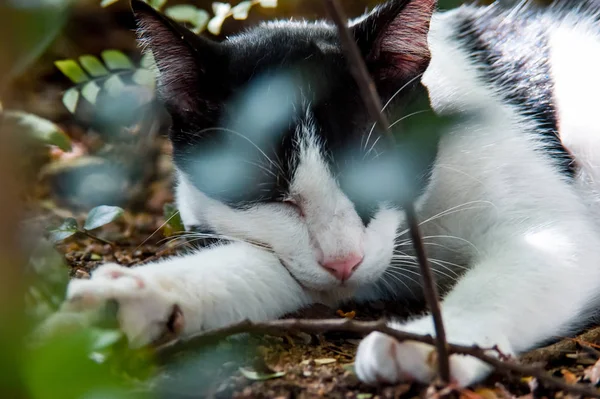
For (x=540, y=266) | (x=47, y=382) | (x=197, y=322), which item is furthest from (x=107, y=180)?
(x=47, y=382)

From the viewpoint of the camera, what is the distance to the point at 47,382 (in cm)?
78

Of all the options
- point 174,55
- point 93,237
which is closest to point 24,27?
point 174,55

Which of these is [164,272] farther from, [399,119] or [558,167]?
[558,167]

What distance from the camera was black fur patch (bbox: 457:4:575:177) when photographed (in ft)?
7.29

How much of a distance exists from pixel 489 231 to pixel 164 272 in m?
0.89

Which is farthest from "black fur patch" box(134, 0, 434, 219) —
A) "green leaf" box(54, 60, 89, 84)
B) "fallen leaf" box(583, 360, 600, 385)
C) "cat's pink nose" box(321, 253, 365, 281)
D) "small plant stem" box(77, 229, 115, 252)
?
"green leaf" box(54, 60, 89, 84)

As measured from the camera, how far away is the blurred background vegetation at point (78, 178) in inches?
31.6

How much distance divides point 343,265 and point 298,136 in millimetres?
349

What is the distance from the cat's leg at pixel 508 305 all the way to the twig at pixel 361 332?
40mm

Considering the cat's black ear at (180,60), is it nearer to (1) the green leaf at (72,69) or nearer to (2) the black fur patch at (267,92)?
(2) the black fur patch at (267,92)

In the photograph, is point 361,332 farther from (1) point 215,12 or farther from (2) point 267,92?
(1) point 215,12

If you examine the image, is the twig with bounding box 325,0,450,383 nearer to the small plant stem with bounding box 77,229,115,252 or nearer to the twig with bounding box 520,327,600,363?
the twig with bounding box 520,327,600,363

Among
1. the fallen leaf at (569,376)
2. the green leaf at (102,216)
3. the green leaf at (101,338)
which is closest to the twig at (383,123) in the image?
the fallen leaf at (569,376)

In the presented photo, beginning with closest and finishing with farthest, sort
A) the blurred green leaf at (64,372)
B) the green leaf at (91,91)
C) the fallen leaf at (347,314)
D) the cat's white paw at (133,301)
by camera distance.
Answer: the blurred green leaf at (64,372)
the cat's white paw at (133,301)
the fallen leaf at (347,314)
the green leaf at (91,91)
